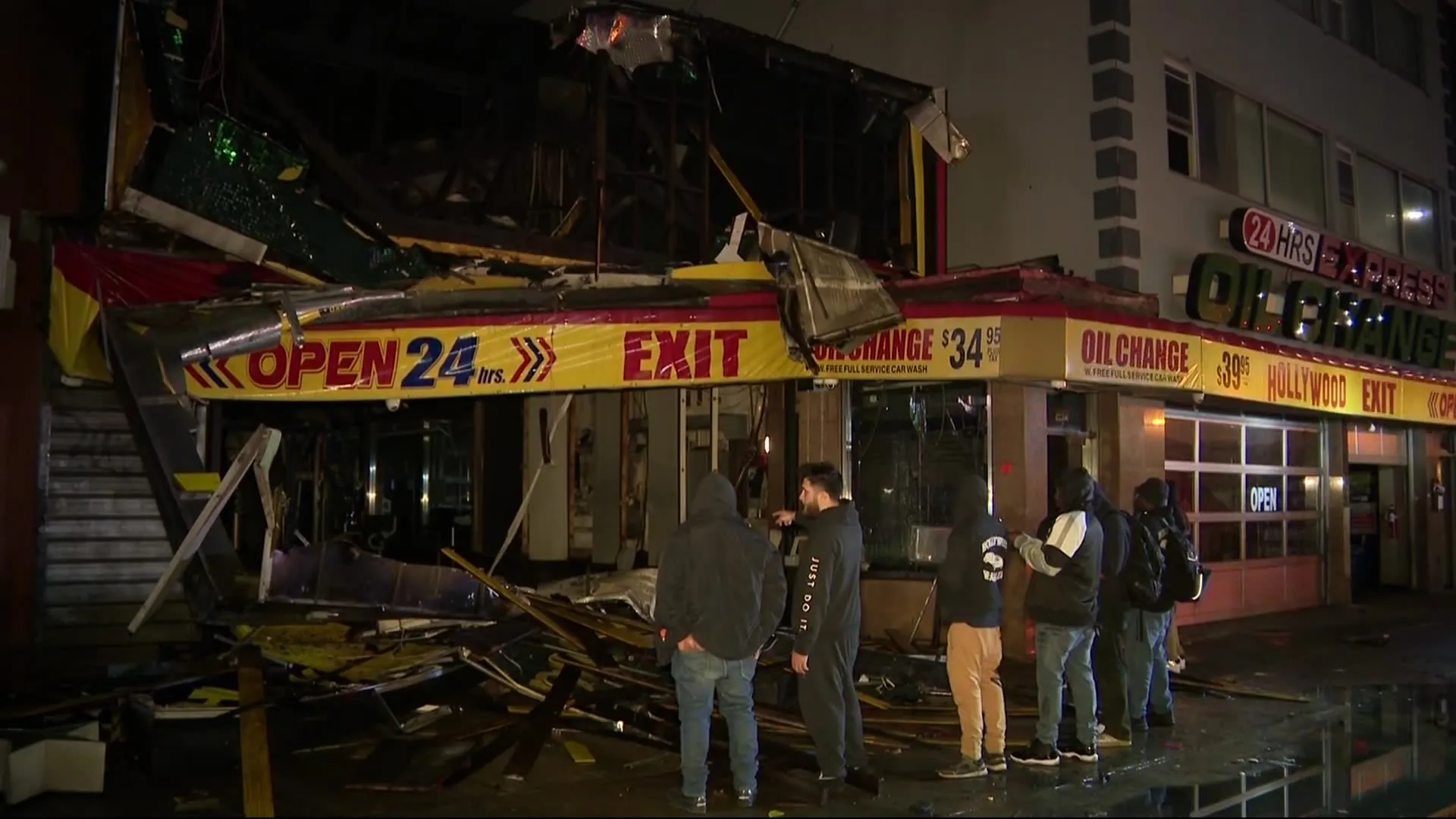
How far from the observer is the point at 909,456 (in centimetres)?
1117

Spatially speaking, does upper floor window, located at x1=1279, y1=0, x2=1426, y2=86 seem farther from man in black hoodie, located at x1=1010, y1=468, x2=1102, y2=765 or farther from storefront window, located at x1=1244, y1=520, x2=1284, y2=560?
man in black hoodie, located at x1=1010, y1=468, x2=1102, y2=765

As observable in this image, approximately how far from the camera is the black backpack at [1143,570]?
787 cm

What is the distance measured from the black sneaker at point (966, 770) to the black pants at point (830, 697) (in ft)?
2.36

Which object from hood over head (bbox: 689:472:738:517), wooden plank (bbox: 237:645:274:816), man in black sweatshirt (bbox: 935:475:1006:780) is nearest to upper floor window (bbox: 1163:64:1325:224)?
man in black sweatshirt (bbox: 935:475:1006:780)

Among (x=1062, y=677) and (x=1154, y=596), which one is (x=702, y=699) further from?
(x=1154, y=596)

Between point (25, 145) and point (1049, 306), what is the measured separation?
882 centimetres

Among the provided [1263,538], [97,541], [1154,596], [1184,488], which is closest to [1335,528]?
[1263,538]

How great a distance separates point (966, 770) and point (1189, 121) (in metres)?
9.36

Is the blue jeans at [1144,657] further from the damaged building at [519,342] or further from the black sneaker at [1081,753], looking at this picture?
the damaged building at [519,342]

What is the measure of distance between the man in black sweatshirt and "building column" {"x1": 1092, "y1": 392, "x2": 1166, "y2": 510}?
5100 mm

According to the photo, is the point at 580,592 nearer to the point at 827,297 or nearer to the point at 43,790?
the point at 827,297

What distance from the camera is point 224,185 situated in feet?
29.7

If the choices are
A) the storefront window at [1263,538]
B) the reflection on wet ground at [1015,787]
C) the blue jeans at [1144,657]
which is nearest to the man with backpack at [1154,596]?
the blue jeans at [1144,657]

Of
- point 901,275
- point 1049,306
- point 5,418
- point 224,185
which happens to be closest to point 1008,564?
point 1049,306
